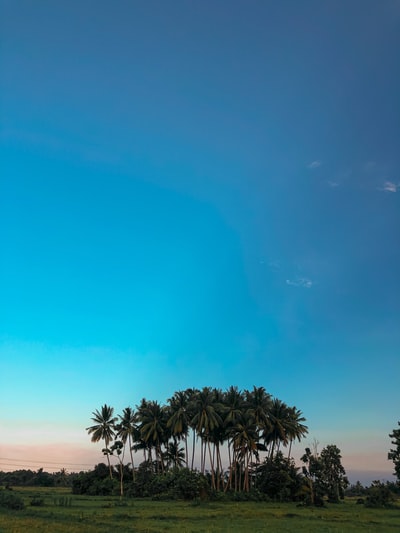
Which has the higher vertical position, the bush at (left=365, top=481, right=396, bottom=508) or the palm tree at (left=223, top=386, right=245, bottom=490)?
the palm tree at (left=223, top=386, right=245, bottom=490)

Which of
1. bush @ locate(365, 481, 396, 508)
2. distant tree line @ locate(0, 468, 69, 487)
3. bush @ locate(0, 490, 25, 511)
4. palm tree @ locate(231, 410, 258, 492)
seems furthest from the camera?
distant tree line @ locate(0, 468, 69, 487)

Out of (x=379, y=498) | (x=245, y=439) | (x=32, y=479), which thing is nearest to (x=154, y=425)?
(x=245, y=439)

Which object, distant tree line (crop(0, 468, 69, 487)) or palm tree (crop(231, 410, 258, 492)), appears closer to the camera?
palm tree (crop(231, 410, 258, 492))

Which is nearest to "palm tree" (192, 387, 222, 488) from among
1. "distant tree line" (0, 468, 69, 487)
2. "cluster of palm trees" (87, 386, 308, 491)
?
"cluster of palm trees" (87, 386, 308, 491)

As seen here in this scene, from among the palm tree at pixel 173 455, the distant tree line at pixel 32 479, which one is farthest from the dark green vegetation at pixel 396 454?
the distant tree line at pixel 32 479

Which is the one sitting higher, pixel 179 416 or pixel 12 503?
pixel 179 416

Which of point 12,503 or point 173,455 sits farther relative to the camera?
point 173,455

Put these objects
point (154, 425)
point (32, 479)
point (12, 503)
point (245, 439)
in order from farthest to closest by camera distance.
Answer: point (32, 479), point (154, 425), point (245, 439), point (12, 503)

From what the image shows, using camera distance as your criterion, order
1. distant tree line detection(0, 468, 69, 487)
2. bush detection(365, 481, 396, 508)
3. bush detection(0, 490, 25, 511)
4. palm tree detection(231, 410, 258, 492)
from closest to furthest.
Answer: bush detection(0, 490, 25, 511) < bush detection(365, 481, 396, 508) < palm tree detection(231, 410, 258, 492) < distant tree line detection(0, 468, 69, 487)

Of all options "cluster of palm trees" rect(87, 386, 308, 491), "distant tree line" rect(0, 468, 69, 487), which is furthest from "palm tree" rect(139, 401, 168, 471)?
"distant tree line" rect(0, 468, 69, 487)

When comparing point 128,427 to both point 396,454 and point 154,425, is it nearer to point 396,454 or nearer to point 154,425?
point 154,425

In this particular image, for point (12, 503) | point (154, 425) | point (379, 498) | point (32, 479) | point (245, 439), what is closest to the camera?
point (12, 503)

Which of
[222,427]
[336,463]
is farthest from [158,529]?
[336,463]

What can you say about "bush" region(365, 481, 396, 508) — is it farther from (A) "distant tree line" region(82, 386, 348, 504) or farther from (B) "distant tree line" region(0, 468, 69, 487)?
(B) "distant tree line" region(0, 468, 69, 487)
